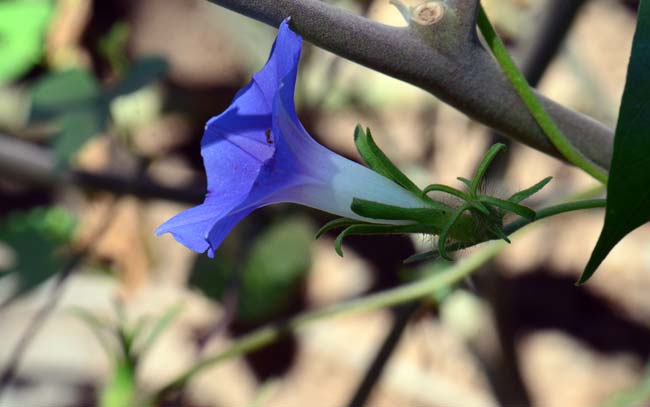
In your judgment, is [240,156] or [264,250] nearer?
[240,156]

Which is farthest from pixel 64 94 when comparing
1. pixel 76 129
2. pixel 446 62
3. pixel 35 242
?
pixel 446 62

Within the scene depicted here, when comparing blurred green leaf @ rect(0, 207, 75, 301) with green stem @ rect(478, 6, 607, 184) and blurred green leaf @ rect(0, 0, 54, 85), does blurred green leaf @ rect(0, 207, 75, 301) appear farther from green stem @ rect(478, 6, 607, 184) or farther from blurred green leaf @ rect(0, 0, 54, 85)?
green stem @ rect(478, 6, 607, 184)

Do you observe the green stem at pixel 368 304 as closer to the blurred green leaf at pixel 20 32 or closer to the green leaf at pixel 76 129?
the green leaf at pixel 76 129

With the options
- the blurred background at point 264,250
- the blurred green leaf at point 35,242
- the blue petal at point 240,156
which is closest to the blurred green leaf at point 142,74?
the blurred background at point 264,250

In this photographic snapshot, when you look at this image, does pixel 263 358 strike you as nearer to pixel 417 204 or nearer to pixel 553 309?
pixel 553 309

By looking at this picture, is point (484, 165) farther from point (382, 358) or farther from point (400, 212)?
point (382, 358)
